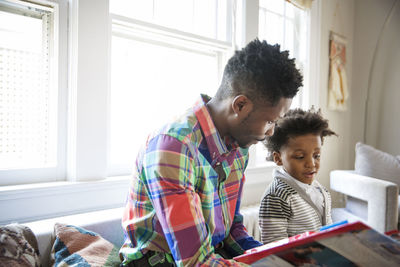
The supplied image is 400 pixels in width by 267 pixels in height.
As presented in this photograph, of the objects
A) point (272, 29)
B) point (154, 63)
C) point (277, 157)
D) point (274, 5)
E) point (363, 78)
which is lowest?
point (277, 157)

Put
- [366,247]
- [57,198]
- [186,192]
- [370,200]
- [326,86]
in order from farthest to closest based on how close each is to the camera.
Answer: [326,86] < [370,200] < [57,198] < [186,192] < [366,247]

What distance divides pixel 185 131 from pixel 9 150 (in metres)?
1.14

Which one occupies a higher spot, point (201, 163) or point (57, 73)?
point (57, 73)

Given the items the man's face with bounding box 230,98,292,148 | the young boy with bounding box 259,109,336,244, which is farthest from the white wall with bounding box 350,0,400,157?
the man's face with bounding box 230,98,292,148

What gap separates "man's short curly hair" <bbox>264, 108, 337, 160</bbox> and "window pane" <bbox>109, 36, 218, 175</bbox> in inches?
27.4

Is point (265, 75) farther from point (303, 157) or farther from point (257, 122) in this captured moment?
point (303, 157)

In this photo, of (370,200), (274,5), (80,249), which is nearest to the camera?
A: (80,249)

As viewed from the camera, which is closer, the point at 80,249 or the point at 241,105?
the point at 241,105

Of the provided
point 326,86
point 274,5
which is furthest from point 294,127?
point 326,86

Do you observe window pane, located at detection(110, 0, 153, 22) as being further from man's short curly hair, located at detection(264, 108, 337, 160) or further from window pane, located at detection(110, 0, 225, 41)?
man's short curly hair, located at detection(264, 108, 337, 160)

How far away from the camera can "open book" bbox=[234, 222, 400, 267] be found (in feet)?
1.60

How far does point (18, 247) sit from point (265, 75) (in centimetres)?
95

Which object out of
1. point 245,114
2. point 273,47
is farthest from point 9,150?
point 273,47

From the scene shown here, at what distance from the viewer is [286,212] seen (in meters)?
1.24
